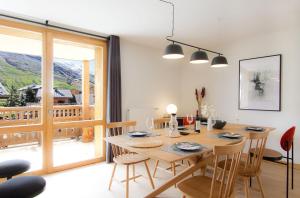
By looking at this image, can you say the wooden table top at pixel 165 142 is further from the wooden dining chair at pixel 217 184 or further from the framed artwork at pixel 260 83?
the framed artwork at pixel 260 83

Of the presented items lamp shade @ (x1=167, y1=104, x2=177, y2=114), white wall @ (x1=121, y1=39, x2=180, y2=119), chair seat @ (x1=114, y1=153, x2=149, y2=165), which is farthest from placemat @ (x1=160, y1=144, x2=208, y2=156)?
lamp shade @ (x1=167, y1=104, x2=177, y2=114)

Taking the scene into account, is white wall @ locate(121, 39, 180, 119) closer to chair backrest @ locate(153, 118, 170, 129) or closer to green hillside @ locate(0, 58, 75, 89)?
chair backrest @ locate(153, 118, 170, 129)

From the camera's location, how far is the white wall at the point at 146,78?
13.8ft

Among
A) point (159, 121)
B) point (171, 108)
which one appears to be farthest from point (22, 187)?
point (171, 108)

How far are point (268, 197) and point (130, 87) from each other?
3.00m

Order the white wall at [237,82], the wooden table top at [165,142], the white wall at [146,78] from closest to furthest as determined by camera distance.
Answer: the wooden table top at [165,142] → the white wall at [237,82] → the white wall at [146,78]

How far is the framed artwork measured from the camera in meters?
3.68

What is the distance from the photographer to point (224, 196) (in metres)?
1.63

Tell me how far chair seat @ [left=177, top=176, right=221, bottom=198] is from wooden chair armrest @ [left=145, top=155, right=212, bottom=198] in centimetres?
15

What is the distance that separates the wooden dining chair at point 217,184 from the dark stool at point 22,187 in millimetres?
1235

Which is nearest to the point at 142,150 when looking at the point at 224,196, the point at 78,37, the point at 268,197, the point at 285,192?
the point at 224,196

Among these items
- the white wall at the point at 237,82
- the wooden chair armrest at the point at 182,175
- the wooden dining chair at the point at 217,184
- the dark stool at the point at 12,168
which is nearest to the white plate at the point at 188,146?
the wooden dining chair at the point at 217,184

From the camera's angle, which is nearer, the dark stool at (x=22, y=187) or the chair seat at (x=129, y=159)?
the dark stool at (x=22, y=187)

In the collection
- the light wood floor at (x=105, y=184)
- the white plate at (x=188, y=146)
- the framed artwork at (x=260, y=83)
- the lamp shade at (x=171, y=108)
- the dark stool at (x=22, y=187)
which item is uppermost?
the framed artwork at (x=260, y=83)
